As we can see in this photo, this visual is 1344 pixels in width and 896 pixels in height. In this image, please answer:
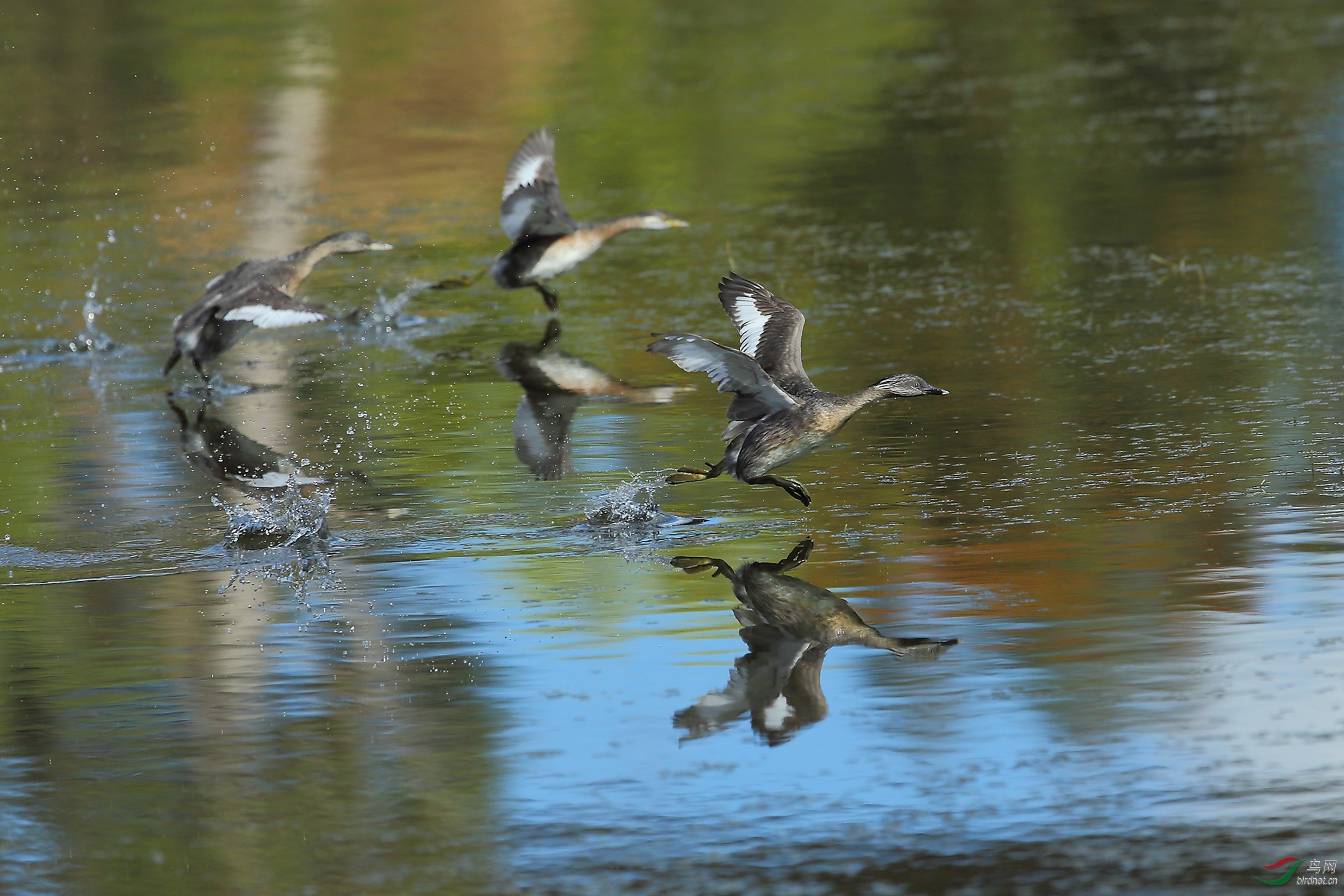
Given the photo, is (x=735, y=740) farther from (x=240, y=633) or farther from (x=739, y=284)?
(x=739, y=284)

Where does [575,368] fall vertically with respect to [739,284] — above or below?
below

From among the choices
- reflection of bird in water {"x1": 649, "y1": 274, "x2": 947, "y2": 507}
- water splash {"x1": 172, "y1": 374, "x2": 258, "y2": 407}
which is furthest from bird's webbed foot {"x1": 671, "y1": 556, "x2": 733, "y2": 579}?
water splash {"x1": 172, "y1": 374, "x2": 258, "y2": 407}

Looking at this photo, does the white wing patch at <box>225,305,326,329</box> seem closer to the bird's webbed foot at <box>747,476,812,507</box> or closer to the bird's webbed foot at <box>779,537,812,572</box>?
the bird's webbed foot at <box>747,476,812,507</box>

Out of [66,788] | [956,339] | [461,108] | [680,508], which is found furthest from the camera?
[461,108]

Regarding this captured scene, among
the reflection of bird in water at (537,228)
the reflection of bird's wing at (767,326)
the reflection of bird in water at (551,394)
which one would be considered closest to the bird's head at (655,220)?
the reflection of bird in water at (537,228)

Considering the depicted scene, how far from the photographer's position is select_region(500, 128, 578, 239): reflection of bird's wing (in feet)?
46.9

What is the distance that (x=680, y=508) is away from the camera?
9.18 meters

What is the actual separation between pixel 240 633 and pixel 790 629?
223 cm

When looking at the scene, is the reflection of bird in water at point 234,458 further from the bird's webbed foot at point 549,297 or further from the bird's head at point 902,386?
the bird's webbed foot at point 549,297

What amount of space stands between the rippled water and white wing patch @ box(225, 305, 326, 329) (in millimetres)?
590

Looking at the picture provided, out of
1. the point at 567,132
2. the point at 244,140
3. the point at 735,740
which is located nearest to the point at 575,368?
the point at 735,740

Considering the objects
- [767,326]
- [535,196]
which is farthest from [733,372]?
[535,196]

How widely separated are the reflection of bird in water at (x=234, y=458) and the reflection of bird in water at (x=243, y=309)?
66cm

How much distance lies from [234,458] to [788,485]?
139 inches
